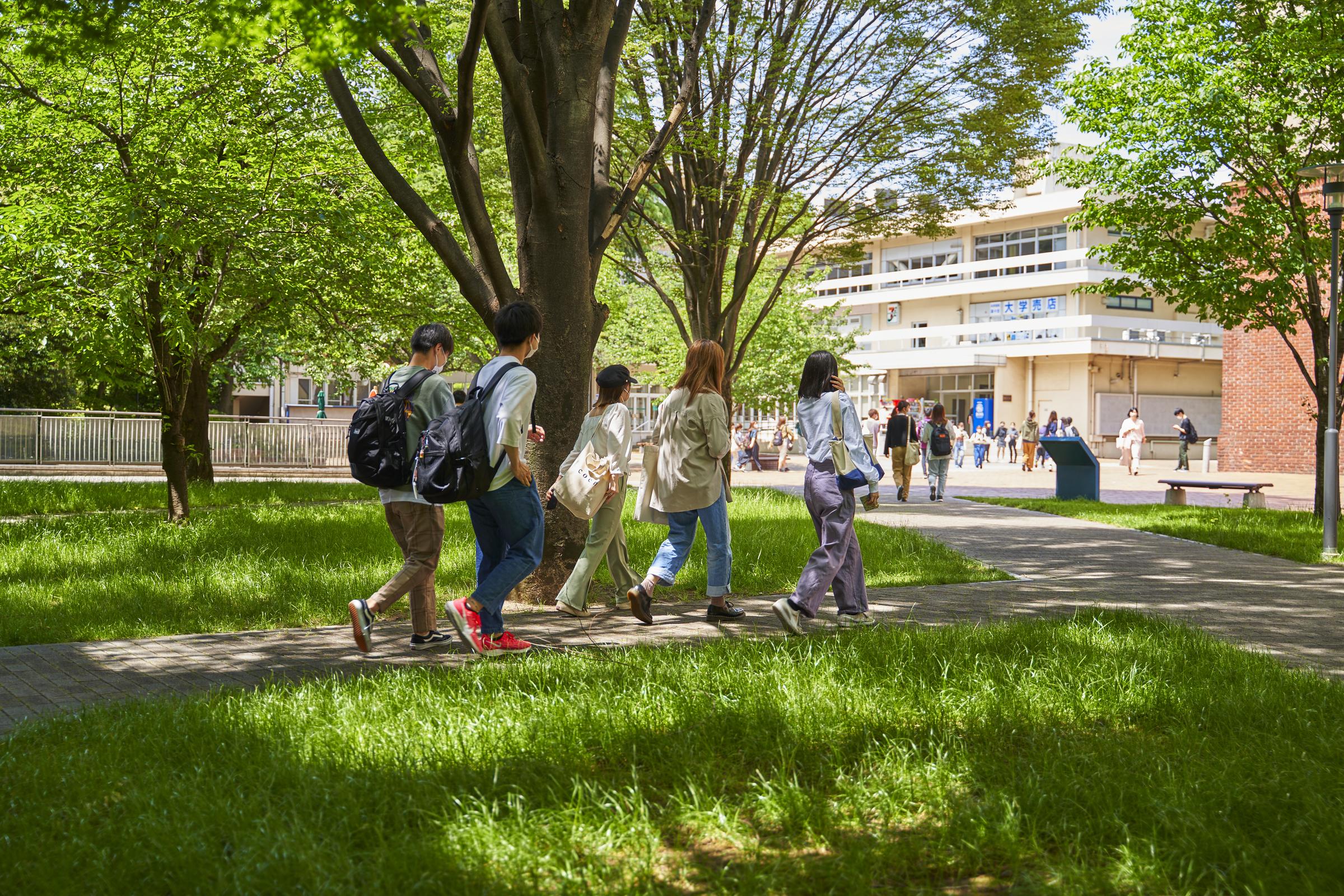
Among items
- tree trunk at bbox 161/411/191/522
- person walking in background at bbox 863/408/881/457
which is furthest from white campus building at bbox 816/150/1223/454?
tree trunk at bbox 161/411/191/522

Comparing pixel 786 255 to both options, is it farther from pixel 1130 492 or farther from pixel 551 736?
pixel 551 736

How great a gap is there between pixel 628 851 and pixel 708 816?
333 millimetres

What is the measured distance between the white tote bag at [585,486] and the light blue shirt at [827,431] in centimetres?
128

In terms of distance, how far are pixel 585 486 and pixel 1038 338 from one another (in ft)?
178

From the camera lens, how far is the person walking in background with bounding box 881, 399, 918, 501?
64.8ft

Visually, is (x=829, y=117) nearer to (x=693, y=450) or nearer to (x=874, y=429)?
(x=693, y=450)

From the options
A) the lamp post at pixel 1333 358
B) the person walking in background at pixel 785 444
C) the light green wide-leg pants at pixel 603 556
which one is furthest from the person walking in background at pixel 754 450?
the light green wide-leg pants at pixel 603 556

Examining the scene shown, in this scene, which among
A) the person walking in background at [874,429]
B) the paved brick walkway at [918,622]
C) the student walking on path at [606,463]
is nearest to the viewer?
the paved brick walkway at [918,622]

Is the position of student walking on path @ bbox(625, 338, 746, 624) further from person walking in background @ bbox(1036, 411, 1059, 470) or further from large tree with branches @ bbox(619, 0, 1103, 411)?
person walking in background @ bbox(1036, 411, 1059, 470)

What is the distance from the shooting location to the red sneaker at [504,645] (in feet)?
19.9

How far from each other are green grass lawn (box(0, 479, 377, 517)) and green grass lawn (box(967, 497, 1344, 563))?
37.3ft

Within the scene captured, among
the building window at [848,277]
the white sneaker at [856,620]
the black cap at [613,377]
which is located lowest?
the white sneaker at [856,620]

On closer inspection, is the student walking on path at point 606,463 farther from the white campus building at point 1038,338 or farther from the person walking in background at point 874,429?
the white campus building at point 1038,338

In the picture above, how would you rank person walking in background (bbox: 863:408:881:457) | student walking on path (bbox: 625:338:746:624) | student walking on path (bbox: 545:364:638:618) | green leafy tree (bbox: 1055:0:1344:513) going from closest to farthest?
student walking on path (bbox: 625:338:746:624)
student walking on path (bbox: 545:364:638:618)
green leafy tree (bbox: 1055:0:1344:513)
person walking in background (bbox: 863:408:881:457)
